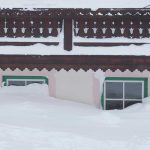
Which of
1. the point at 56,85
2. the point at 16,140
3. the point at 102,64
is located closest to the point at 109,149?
the point at 16,140

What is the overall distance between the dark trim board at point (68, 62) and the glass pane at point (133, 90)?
1.07 m

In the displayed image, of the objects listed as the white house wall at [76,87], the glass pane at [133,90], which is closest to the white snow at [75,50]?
the white house wall at [76,87]

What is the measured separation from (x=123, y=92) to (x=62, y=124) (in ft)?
8.84

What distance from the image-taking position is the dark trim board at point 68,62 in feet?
29.9

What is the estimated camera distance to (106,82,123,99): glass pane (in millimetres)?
10156

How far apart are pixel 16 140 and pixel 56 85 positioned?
11.0 feet

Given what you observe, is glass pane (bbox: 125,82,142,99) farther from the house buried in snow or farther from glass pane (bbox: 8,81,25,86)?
glass pane (bbox: 8,81,25,86)

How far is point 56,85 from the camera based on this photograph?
10.0 metres

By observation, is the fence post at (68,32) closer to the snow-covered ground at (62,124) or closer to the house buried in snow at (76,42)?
the house buried in snow at (76,42)

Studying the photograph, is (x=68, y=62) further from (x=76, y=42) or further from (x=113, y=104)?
(x=113, y=104)

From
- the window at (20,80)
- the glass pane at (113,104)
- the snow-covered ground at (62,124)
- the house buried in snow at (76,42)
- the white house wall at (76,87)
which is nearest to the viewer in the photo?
the snow-covered ground at (62,124)
